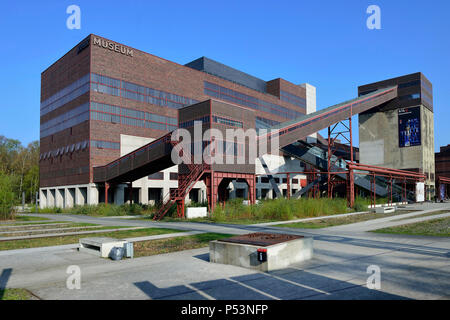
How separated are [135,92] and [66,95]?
1192 centimetres

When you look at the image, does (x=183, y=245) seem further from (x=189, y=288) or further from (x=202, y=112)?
(x=202, y=112)

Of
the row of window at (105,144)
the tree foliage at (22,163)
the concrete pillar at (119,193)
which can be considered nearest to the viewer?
the row of window at (105,144)

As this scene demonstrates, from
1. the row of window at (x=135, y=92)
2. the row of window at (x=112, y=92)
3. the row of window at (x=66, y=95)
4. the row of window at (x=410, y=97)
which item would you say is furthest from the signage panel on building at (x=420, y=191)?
the row of window at (x=66, y=95)

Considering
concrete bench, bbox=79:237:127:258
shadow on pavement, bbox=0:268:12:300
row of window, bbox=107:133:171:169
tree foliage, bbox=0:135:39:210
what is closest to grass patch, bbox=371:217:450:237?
concrete bench, bbox=79:237:127:258

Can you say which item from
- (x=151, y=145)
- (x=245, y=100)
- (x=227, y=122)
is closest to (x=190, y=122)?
(x=227, y=122)

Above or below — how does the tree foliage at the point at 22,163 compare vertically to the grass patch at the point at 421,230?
above

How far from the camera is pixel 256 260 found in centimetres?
952

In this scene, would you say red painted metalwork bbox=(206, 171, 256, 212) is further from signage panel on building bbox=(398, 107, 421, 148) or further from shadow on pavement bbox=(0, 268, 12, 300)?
signage panel on building bbox=(398, 107, 421, 148)

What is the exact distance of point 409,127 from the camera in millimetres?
60781

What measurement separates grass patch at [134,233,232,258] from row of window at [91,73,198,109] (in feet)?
127

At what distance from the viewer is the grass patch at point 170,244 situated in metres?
13.0

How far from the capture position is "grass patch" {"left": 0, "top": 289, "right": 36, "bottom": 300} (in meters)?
7.12

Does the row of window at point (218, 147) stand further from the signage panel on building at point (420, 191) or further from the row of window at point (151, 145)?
the signage panel on building at point (420, 191)

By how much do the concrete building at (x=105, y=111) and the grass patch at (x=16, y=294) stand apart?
3529 centimetres
